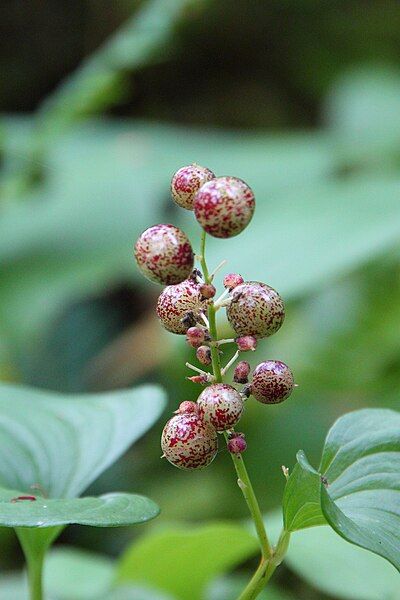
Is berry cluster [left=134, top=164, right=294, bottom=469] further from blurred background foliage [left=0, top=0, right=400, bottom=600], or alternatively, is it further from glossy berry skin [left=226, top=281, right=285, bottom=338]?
blurred background foliage [left=0, top=0, right=400, bottom=600]

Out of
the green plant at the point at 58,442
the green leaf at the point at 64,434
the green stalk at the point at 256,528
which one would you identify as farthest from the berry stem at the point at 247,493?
the green leaf at the point at 64,434

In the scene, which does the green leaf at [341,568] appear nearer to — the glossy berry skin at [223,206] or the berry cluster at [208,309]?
the berry cluster at [208,309]

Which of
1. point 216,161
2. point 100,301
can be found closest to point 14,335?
point 100,301

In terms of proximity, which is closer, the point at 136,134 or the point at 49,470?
the point at 49,470

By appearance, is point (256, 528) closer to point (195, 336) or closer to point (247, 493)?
point (247, 493)

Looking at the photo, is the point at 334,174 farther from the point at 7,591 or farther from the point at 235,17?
the point at 7,591

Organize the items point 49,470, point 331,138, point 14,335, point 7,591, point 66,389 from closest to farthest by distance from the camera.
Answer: point 49,470, point 7,591, point 14,335, point 66,389, point 331,138
